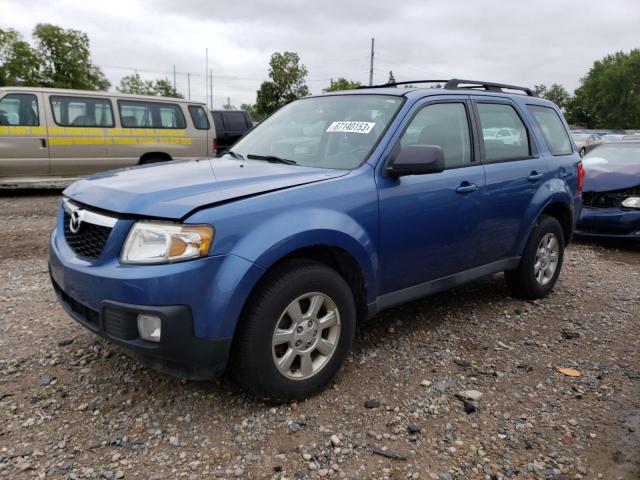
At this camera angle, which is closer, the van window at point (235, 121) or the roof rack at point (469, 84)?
the roof rack at point (469, 84)

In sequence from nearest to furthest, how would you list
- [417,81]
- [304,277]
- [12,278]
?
[304,277], [417,81], [12,278]

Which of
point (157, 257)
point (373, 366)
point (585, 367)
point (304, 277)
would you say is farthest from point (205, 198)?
point (585, 367)

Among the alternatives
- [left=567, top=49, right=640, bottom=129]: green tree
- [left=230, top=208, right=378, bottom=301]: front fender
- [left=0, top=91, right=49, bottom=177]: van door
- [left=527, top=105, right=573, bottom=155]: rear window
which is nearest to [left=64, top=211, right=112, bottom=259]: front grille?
[left=230, top=208, right=378, bottom=301]: front fender

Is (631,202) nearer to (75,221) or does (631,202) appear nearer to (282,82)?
(75,221)

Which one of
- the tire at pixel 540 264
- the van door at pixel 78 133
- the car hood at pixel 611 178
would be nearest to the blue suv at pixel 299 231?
the tire at pixel 540 264

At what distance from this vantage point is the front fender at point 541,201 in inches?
169

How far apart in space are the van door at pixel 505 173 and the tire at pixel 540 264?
8.4 inches

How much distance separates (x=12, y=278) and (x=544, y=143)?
4946 millimetres

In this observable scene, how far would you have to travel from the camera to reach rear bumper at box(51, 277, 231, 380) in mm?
2369

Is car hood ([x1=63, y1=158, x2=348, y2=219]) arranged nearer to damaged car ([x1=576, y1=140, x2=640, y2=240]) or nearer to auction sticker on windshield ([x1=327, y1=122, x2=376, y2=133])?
auction sticker on windshield ([x1=327, y1=122, x2=376, y2=133])

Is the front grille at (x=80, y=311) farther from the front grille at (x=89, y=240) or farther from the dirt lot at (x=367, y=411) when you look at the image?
the dirt lot at (x=367, y=411)

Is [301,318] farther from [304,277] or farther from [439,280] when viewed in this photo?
[439,280]

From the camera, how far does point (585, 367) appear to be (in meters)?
3.46

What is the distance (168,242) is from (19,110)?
341 inches
